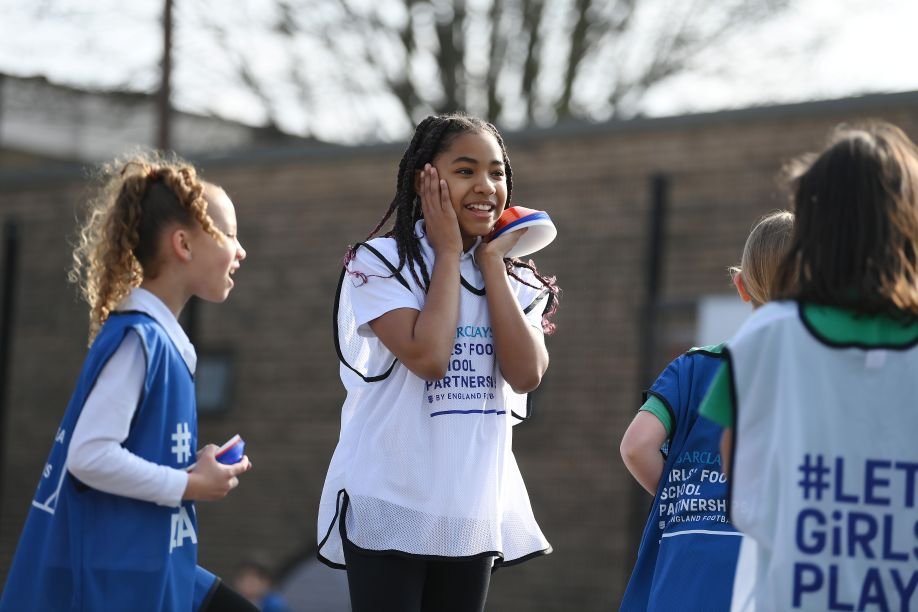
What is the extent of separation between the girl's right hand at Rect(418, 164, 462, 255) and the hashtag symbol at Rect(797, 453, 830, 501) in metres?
1.20

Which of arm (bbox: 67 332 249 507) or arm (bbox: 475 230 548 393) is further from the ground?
arm (bbox: 475 230 548 393)

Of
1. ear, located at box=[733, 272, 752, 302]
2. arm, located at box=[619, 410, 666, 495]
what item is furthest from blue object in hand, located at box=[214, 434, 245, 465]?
ear, located at box=[733, 272, 752, 302]

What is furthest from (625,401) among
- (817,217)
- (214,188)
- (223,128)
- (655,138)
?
(223,128)

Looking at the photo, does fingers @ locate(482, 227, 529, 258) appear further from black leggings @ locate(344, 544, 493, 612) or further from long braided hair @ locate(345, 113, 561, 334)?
black leggings @ locate(344, 544, 493, 612)

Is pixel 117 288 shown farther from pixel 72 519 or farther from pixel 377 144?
pixel 377 144

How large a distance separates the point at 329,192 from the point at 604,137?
2.78m

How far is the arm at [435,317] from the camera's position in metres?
3.33

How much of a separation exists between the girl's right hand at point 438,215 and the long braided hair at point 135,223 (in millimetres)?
727

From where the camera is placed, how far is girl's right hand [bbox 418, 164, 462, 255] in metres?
3.47

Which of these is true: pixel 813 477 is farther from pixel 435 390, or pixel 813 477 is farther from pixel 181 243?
pixel 181 243

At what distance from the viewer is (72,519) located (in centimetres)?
353

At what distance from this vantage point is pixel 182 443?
12.0 feet

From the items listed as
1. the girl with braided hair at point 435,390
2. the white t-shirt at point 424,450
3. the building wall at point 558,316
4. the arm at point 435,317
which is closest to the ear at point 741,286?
the girl with braided hair at point 435,390

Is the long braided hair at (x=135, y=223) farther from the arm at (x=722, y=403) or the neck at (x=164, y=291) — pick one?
the arm at (x=722, y=403)
